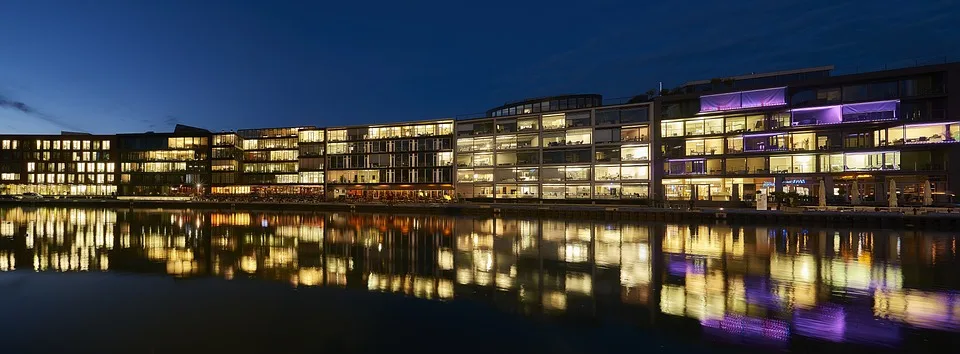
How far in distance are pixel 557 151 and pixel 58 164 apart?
126 m

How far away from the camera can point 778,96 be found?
69250 mm

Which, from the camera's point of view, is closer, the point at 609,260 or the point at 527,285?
the point at 527,285

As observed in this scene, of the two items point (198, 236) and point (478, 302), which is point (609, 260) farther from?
point (198, 236)

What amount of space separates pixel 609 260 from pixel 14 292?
26.2 m

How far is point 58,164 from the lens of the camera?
119000 millimetres

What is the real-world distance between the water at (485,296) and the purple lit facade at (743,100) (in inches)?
1661

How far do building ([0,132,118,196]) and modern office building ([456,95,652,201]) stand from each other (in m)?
93.1

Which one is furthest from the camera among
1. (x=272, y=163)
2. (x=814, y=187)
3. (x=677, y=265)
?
(x=272, y=163)

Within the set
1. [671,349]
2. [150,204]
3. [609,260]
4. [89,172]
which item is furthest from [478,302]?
[89,172]

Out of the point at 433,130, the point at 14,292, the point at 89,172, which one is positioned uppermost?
the point at 433,130

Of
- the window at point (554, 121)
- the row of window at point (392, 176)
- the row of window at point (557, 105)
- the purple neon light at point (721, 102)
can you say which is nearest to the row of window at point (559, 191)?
the row of window at point (392, 176)

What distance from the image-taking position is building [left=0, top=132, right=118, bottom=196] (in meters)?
118

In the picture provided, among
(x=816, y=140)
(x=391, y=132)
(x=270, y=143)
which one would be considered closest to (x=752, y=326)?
(x=816, y=140)

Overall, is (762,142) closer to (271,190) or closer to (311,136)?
(311,136)
